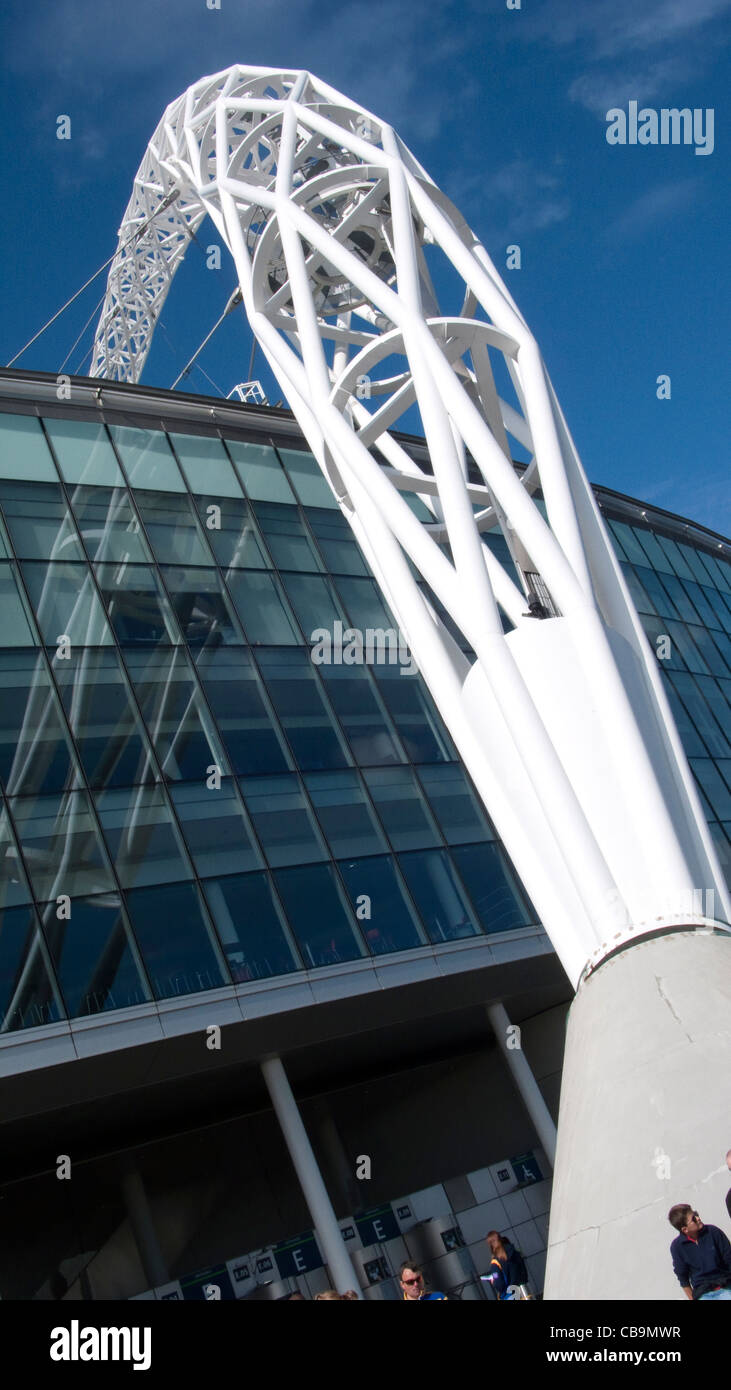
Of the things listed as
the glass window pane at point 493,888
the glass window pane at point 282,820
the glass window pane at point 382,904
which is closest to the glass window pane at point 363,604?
the glass window pane at point 282,820

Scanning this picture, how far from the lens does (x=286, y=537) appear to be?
84.2ft

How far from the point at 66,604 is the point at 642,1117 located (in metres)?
16.1

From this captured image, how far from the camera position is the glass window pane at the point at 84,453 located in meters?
23.9

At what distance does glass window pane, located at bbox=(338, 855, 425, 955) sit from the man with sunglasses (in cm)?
1290

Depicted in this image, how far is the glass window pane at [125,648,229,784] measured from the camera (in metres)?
20.7

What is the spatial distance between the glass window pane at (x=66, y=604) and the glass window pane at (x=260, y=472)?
5.42 metres

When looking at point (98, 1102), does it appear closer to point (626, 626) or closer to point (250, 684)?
point (250, 684)

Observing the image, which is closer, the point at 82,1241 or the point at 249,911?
the point at 249,911

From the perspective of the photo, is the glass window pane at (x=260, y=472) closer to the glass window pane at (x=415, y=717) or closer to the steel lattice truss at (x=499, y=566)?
the glass window pane at (x=415, y=717)

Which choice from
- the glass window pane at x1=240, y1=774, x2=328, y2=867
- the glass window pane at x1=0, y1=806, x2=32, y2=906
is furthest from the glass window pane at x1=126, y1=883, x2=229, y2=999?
the glass window pane at x1=240, y1=774, x2=328, y2=867
